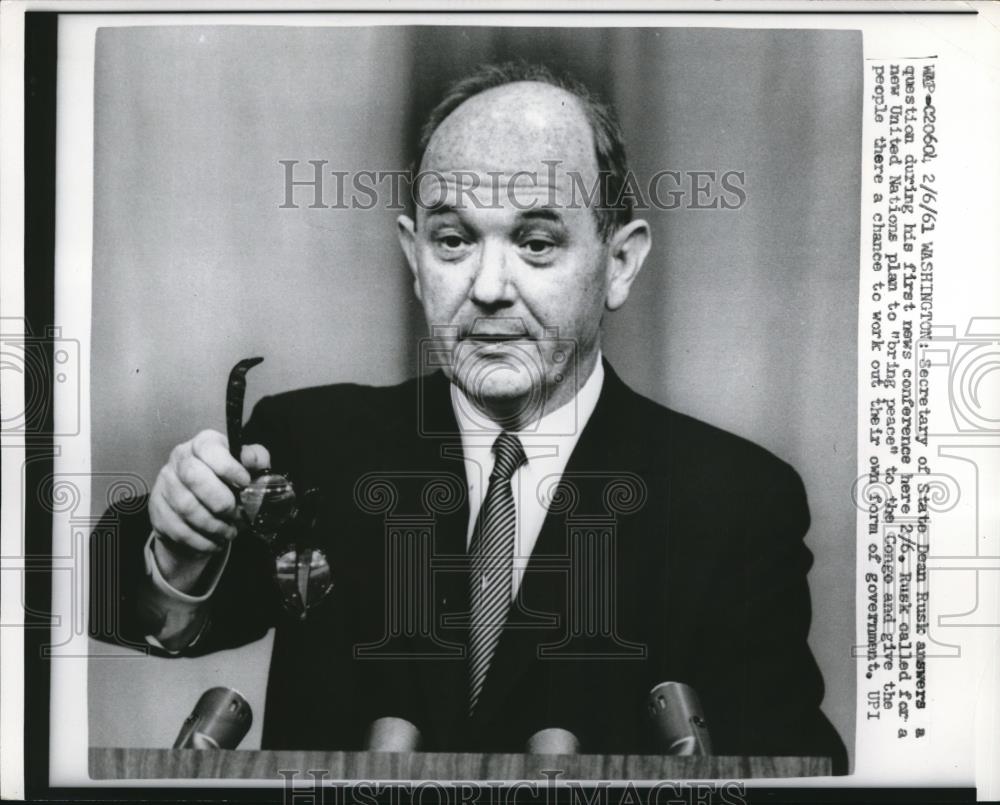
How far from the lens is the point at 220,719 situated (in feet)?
5.00

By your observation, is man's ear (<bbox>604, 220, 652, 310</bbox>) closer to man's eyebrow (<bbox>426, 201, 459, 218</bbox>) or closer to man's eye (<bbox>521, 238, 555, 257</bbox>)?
man's eye (<bbox>521, 238, 555, 257</bbox>)

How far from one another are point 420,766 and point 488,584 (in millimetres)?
292

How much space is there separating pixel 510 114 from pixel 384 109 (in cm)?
19

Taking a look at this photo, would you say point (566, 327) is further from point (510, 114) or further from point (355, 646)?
point (355, 646)

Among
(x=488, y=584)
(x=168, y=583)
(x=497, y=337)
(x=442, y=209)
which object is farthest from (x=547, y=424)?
(x=168, y=583)

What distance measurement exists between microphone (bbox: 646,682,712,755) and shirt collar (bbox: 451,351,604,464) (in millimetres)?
385

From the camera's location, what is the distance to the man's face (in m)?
1.48

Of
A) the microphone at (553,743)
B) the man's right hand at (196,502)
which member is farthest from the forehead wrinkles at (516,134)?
the microphone at (553,743)

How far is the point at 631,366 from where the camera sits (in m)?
1.52

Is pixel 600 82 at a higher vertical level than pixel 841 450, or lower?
higher

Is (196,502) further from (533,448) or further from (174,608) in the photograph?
(533,448)

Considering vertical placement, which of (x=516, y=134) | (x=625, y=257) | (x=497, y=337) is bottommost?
(x=497, y=337)

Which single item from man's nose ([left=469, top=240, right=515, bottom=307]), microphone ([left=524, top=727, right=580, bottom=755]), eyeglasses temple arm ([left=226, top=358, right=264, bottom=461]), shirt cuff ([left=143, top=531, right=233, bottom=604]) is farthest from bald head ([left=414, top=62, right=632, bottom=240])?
microphone ([left=524, top=727, right=580, bottom=755])

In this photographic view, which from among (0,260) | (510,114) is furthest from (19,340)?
(510,114)
